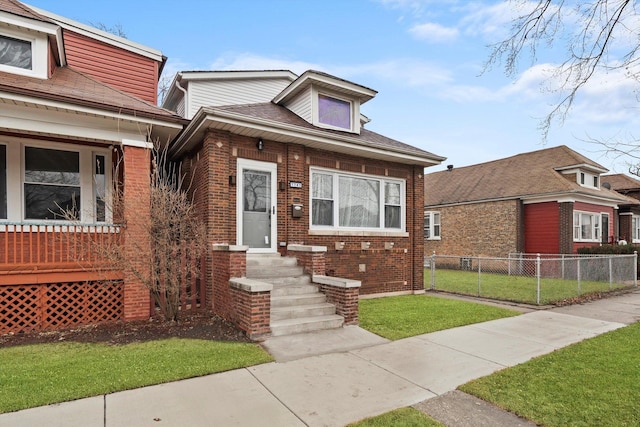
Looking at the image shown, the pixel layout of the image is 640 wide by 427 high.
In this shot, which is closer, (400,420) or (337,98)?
(400,420)

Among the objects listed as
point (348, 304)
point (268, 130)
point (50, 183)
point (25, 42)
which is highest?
point (25, 42)

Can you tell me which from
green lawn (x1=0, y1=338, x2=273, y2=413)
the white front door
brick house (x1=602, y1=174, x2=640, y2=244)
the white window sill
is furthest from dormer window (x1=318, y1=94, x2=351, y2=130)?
brick house (x1=602, y1=174, x2=640, y2=244)

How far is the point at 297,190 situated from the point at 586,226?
17157mm

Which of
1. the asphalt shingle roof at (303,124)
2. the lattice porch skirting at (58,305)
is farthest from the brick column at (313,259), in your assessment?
the lattice porch skirting at (58,305)

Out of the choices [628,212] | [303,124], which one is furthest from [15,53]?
[628,212]

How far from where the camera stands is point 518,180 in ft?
63.2

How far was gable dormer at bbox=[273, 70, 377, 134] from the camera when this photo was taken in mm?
10000

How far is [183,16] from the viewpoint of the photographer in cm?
1084

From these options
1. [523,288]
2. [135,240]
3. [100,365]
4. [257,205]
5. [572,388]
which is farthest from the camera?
[523,288]

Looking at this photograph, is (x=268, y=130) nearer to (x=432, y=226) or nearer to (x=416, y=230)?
(x=416, y=230)

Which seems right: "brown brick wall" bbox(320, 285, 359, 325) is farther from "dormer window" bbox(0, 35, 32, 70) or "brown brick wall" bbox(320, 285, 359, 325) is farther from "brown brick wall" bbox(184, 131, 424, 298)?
"dormer window" bbox(0, 35, 32, 70)

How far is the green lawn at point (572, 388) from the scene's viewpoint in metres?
3.57

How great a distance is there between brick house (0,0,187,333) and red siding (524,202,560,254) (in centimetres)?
1703

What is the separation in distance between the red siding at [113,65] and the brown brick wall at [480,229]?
1667cm
